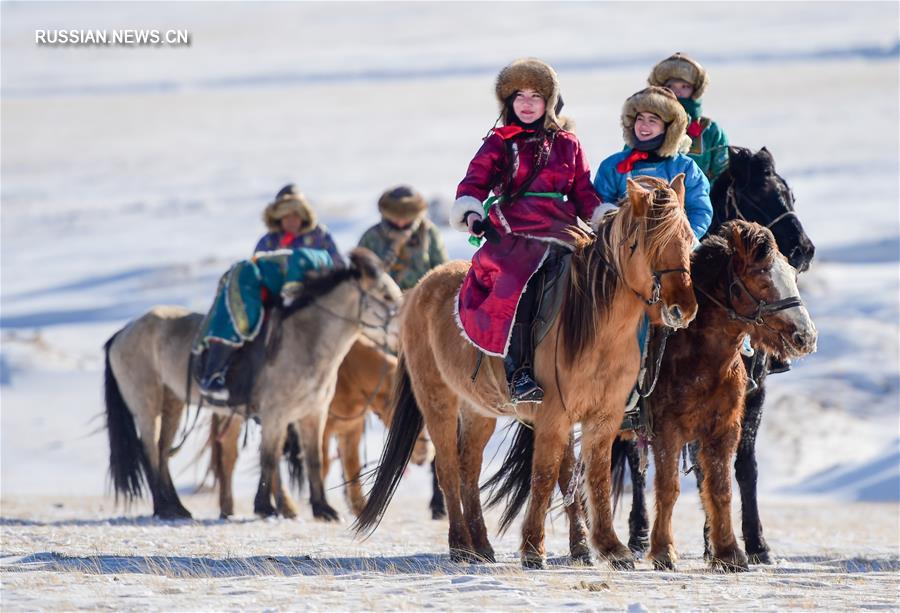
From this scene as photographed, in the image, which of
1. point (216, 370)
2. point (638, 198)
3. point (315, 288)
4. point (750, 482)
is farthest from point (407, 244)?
point (638, 198)

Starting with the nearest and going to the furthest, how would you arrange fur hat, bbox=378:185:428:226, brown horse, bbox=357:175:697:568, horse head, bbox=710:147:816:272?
brown horse, bbox=357:175:697:568 < horse head, bbox=710:147:816:272 < fur hat, bbox=378:185:428:226

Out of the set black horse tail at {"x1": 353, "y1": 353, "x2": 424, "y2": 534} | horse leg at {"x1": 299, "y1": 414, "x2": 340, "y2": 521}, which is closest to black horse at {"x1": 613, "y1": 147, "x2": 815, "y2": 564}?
black horse tail at {"x1": 353, "y1": 353, "x2": 424, "y2": 534}

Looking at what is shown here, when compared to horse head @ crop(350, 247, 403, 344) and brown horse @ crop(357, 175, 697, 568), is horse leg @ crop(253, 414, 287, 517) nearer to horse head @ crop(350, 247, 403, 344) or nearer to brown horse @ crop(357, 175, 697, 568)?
horse head @ crop(350, 247, 403, 344)

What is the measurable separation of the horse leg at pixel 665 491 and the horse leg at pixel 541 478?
21.0 inches

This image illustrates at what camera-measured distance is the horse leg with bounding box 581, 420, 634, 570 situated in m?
7.33

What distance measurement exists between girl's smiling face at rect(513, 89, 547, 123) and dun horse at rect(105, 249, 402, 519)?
14.7ft

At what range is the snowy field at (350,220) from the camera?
23.7 ft

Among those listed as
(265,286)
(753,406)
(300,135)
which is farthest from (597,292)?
(300,135)

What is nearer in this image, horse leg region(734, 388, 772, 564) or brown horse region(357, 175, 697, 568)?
→ brown horse region(357, 175, 697, 568)

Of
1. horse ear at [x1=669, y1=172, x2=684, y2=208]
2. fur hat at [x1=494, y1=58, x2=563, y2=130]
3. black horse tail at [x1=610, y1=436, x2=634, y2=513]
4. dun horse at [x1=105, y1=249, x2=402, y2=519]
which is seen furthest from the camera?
dun horse at [x1=105, y1=249, x2=402, y2=519]

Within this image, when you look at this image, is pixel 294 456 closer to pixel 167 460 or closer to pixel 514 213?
pixel 167 460

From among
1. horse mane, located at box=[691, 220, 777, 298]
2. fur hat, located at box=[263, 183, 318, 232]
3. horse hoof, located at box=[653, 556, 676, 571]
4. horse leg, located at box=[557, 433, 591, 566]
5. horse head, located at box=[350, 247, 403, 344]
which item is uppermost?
fur hat, located at box=[263, 183, 318, 232]

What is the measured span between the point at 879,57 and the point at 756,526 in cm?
6689

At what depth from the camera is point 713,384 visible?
7652mm
